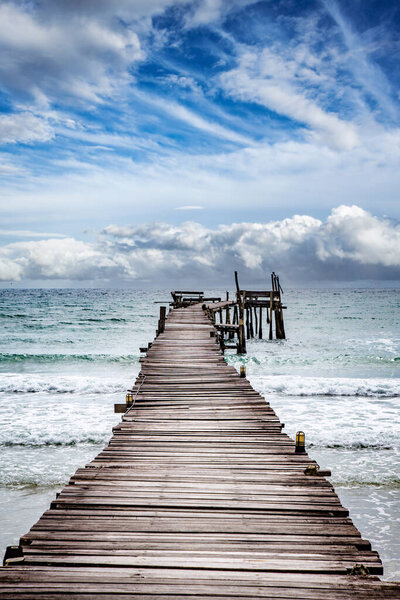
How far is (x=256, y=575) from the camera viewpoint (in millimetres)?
3227

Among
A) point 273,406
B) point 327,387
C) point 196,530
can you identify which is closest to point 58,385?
point 273,406

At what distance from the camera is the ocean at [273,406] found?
7996mm

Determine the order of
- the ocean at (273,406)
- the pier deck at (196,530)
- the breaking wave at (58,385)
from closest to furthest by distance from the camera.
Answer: the pier deck at (196,530) → the ocean at (273,406) → the breaking wave at (58,385)

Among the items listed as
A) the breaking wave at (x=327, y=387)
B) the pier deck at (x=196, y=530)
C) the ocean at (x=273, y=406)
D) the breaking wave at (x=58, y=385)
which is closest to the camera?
the pier deck at (x=196, y=530)

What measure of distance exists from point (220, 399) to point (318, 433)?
5.20 metres

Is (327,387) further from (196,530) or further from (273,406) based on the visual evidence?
(196,530)

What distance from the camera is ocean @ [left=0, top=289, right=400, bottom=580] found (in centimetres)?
800

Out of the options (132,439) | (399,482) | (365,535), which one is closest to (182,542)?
(132,439)

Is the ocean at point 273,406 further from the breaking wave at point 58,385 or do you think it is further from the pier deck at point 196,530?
the pier deck at point 196,530

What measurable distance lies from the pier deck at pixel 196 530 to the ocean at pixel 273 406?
255 centimetres

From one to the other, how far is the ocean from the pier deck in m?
2.55

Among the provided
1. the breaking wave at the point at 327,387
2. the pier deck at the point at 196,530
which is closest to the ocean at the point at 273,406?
the breaking wave at the point at 327,387

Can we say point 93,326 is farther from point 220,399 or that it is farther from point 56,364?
point 220,399

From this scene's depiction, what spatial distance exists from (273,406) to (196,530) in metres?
12.5
